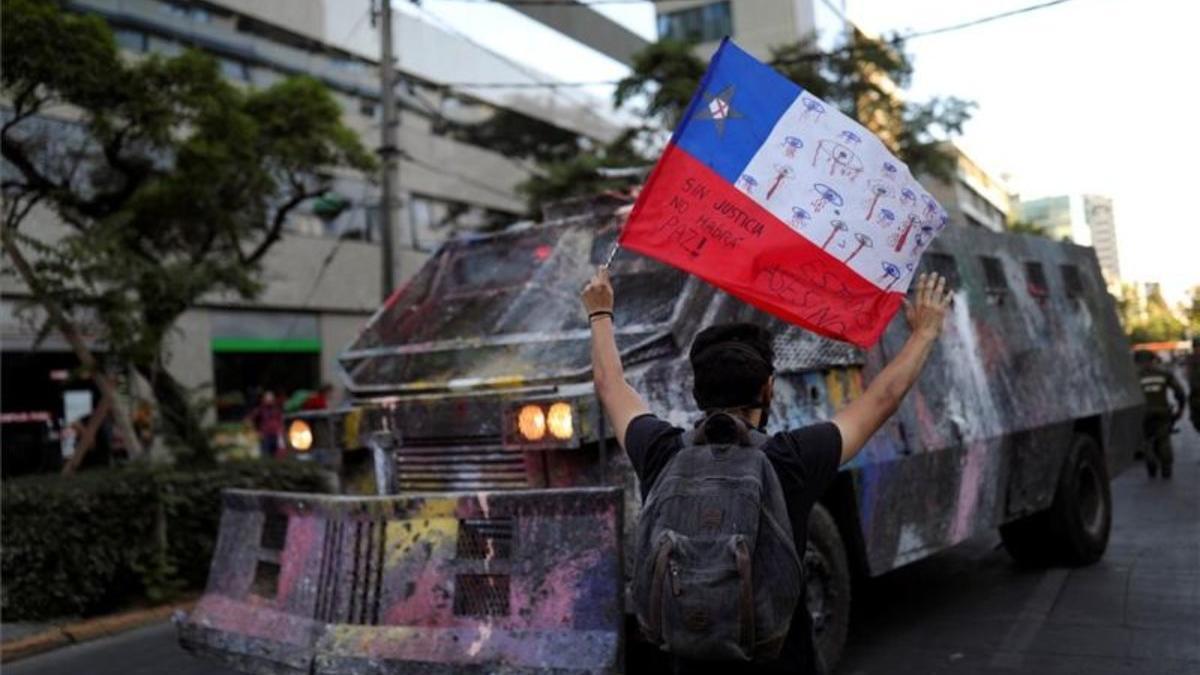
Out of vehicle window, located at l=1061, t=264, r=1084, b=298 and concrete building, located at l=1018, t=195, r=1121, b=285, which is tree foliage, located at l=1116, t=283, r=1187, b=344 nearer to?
concrete building, located at l=1018, t=195, r=1121, b=285

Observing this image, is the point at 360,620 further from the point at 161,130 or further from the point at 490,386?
the point at 161,130

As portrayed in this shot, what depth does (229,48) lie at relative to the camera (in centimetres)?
2141

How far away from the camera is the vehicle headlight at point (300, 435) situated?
5.14 meters

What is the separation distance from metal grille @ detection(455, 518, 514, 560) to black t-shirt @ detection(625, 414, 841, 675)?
137 cm

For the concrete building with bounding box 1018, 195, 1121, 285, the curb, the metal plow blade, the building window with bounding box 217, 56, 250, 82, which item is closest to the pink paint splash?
the metal plow blade

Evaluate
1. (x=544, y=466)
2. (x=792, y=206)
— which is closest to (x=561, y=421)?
(x=544, y=466)

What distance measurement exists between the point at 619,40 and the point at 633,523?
33904mm

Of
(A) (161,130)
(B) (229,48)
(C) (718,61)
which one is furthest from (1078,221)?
(B) (229,48)

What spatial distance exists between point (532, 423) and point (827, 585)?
1451mm

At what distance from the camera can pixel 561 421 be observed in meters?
4.09

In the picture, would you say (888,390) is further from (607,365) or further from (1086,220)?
(1086,220)

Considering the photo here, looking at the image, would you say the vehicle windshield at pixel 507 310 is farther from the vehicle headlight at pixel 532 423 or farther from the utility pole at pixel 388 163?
the utility pole at pixel 388 163

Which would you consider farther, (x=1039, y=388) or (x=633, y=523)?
→ (x=1039, y=388)

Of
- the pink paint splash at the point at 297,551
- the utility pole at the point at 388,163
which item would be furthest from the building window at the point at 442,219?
the pink paint splash at the point at 297,551
